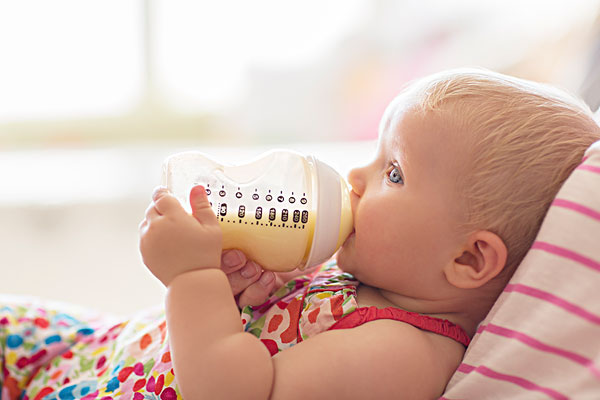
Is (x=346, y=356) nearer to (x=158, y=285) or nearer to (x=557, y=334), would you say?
(x=557, y=334)

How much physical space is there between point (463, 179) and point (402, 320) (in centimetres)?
18

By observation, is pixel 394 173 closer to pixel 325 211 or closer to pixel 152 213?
pixel 325 211

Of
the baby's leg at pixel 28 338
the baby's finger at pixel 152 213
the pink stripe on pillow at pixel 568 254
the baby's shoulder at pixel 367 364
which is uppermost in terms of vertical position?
the pink stripe on pillow at pixel 568 254

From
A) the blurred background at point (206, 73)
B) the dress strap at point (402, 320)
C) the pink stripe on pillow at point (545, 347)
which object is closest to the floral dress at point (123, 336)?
the dress strap at point (402, 320)

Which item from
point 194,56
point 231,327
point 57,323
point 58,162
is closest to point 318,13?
point 194,56

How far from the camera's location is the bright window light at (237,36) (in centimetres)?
228

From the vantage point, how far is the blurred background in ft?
7.08

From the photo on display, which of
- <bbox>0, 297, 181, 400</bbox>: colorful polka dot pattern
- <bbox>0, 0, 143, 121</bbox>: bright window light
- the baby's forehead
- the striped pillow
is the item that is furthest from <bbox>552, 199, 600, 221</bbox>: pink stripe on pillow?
<bbox>0, 0, 143, 121</bbox>: bright window light

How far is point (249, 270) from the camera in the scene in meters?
0.76

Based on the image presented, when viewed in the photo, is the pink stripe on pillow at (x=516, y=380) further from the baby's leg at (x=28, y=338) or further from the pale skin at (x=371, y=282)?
the baby's leg at (x=28, y=338)

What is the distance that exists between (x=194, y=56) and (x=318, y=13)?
1.56ft

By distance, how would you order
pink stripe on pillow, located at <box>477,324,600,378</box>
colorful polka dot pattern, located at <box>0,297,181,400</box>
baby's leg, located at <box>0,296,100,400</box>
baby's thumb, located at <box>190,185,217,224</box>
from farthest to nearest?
baby's leg, located at <box>0,296,100,400</box> → colorful polka dot pattern, located at <box>0,297,181,400</box> → baby's thumb, located at <box>190,185,217,224</box> → pink stripe on pillow, located at <box>477,324,600,378</box>

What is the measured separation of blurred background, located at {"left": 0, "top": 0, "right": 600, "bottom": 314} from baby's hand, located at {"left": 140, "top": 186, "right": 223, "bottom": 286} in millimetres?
1371

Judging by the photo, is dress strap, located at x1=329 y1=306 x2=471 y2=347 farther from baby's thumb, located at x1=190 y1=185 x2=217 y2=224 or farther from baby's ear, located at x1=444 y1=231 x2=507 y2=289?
baby's thumb, located at x1=190 y1=185 x2=217 y2=224
